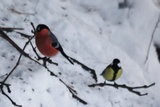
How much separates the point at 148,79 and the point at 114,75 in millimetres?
950

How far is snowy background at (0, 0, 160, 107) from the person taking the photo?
325cm

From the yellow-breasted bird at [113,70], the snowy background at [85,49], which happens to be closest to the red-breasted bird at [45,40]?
the snowy background at [85,49]

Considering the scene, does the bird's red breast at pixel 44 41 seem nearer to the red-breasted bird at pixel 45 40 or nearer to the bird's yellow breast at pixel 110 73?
the red-breasted bird at pixel 45 40

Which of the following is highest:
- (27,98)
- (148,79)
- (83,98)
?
(27,98)

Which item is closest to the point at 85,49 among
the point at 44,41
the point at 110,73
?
the point at 110,73

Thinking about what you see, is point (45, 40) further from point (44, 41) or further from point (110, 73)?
point (110, 73)

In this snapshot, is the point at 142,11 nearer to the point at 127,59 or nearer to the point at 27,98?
the point at 127,59

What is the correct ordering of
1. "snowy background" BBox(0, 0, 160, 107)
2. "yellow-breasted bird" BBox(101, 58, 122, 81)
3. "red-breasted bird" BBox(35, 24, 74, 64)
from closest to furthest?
1. "red-breasted bird" BBox(35, 24, 74, 64)
2. "snowy background" BBox(0, 0, 160, 107)
3. "yellow-breasted bird" BBox(101, 58, 122, 81)

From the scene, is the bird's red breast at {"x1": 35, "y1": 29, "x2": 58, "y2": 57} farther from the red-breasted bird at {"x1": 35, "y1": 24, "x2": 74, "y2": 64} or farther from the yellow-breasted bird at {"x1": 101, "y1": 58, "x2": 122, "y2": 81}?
the yellow-breasted bird at {"x1": 101, "y1": 58, "x2": 122, "y2": 81}

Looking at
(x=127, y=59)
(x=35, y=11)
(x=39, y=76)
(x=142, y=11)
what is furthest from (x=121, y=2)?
(x=39, y=76)

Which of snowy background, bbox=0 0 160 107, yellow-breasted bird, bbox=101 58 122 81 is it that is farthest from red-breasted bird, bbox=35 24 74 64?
yellow-breasted bird, bbox=101 58 122 81

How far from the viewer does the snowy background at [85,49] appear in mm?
3250

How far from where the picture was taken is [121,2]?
5145 mm

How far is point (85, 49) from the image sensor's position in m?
4.35
